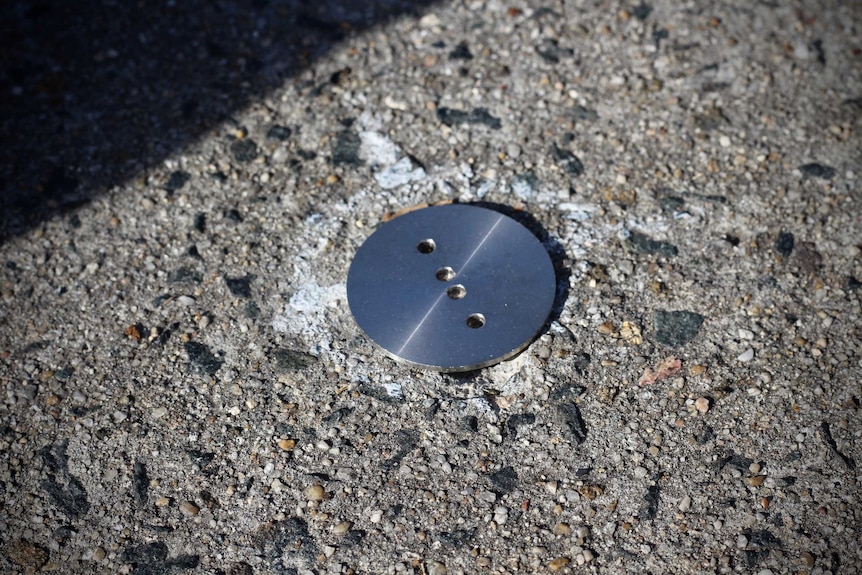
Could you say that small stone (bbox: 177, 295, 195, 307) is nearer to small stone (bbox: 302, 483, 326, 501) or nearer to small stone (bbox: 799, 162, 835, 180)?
small stone (bbox: 302, 483, 326, 501)

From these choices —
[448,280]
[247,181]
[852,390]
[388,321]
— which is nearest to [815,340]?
[852,390]

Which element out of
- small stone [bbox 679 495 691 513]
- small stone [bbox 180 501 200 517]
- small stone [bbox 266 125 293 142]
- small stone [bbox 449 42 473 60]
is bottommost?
small stone [bbox 180 501 200 517]

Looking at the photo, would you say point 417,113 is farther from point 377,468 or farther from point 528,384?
point 377,468

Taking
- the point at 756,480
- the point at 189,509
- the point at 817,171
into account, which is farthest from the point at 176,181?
the point at 817,171

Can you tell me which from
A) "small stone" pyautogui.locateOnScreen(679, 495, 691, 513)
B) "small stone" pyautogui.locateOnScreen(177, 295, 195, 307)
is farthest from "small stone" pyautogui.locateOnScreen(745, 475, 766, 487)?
"small stone" pyautogui.locateOnScreen(177, 295, 195, 307)

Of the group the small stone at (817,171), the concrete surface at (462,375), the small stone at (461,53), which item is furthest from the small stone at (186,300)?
the small stone at (817,171)

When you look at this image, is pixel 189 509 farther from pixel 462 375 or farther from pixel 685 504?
pixel 685 504
